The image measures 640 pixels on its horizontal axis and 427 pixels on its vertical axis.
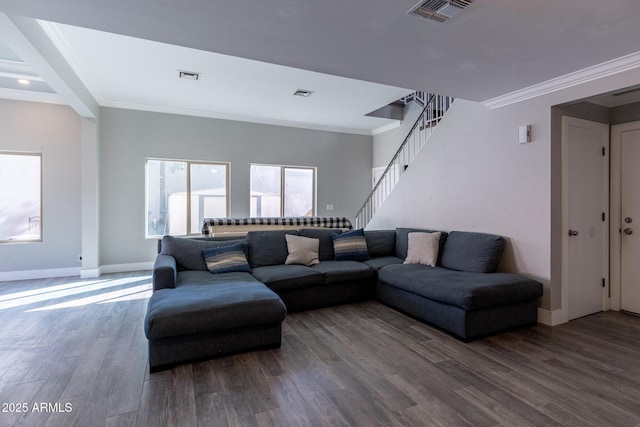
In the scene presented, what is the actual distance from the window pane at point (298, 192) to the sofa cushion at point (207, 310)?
4.50m

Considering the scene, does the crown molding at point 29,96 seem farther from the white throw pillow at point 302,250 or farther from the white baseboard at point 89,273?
the white throw pillow at point 302,250

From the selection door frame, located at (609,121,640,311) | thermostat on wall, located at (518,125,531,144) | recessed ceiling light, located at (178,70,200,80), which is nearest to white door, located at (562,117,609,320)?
door frame, located at (609,121,640,311)

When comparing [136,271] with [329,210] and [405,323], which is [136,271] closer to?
[329,210]

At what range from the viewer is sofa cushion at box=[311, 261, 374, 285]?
3.74m

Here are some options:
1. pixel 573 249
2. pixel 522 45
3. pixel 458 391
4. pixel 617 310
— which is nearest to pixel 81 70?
pixel 522 45

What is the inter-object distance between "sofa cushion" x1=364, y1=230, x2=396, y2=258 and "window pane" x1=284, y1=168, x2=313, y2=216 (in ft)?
9.54

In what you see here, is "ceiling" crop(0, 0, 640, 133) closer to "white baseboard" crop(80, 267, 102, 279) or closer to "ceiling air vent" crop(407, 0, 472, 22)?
"ceiling air vent" crop(407, 0, 472, 22)

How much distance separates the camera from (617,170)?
3.61 m

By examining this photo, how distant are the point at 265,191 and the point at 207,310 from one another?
15.5 ft

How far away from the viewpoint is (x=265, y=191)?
6.98 meters

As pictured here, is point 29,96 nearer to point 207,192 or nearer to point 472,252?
point 207,192

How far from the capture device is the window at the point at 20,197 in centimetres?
505

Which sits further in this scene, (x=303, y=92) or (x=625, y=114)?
(x=303, y=92)

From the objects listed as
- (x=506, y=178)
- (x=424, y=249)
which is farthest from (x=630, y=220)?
(x=424, y=249)
